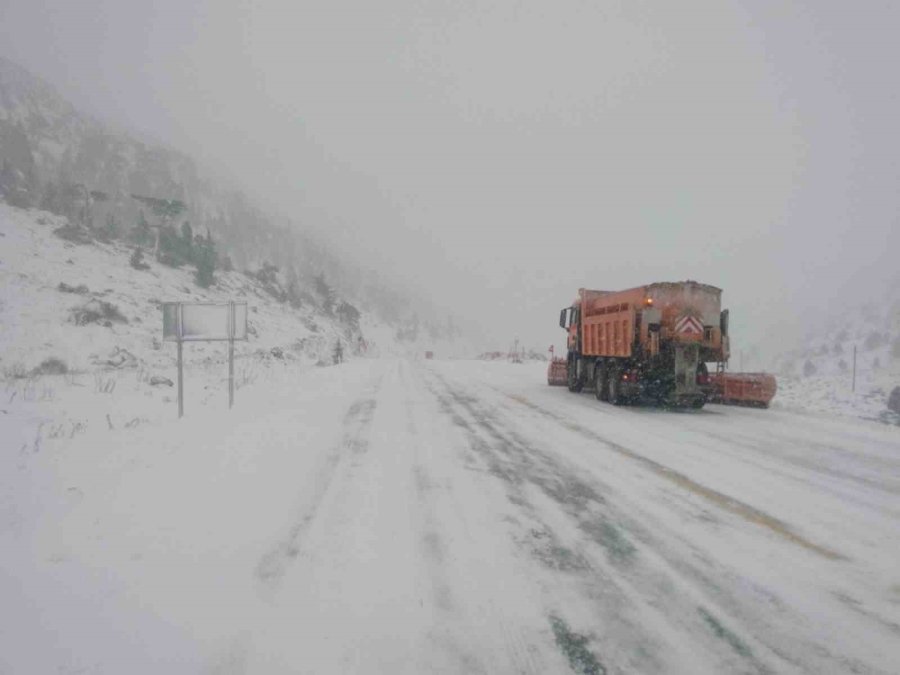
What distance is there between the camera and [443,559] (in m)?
3.13

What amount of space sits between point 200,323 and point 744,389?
516 inches

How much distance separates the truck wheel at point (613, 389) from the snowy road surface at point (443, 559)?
5.23 m

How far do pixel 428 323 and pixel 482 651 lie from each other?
83542mm

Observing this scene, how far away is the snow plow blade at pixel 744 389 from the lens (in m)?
12.0

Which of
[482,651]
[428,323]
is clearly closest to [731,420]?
[482,651]

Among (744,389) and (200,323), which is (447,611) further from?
(744,389)

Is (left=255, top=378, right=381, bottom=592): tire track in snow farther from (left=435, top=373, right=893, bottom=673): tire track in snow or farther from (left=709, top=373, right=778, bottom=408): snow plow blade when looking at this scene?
(left=709, top=373, right=778, bottom=408): snow plow blade

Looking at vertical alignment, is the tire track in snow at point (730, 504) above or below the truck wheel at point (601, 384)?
below

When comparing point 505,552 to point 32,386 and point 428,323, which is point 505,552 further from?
point 428,323

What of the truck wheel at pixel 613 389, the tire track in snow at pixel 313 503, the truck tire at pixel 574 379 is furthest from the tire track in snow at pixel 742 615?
the truck tire at pixel 574 379

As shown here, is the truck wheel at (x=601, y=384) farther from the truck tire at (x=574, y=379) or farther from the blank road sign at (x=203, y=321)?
the blank road sign at (x=203, y=321)

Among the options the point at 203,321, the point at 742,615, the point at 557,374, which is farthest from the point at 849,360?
the point at 203,321

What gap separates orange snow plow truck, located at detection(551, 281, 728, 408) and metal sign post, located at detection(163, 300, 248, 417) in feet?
28.9

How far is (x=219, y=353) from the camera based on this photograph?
78.9 ft
